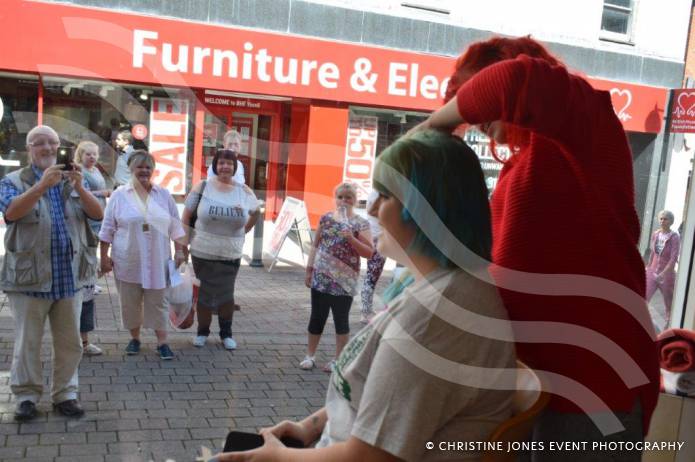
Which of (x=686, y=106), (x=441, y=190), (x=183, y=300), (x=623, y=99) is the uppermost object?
(x=623, y=99)

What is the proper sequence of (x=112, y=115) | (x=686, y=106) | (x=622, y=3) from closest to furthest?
1. (x=686, y=106)
2. (x=112, y=115)
3. (x=622, y=3)

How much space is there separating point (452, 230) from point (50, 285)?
3708 millimetres

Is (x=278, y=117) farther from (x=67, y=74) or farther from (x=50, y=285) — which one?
(x=50, y=285)

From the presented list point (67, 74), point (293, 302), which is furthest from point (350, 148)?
point (293, 302)

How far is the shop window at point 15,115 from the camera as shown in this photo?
11773mm

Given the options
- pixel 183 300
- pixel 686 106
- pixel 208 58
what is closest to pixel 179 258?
pixel 183 300

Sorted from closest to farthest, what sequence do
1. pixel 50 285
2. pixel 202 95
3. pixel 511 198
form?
pixel 511 198, pixel 50 285, pixel 202 95

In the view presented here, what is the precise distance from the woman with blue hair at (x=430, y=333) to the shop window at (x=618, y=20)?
15.9m

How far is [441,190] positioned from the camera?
4.68 ft

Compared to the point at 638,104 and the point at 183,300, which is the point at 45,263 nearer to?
the point at 183,300

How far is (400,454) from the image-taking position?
4.43 ft

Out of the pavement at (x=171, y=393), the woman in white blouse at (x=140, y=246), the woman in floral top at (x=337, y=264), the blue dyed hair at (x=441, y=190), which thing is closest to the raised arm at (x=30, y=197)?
the pavement at (x=171, y=393)

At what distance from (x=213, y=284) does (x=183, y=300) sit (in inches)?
13.9

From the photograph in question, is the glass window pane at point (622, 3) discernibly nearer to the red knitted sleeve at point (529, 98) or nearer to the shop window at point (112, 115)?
the shop window at point (112, 115)
